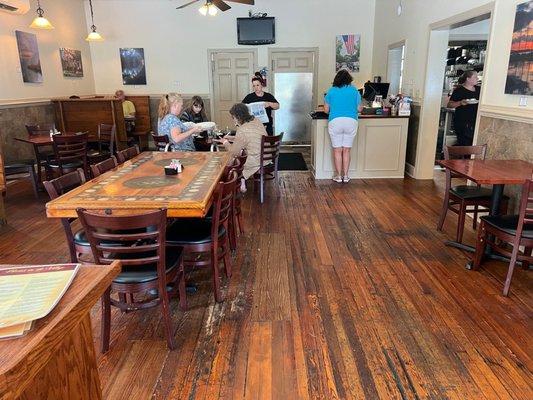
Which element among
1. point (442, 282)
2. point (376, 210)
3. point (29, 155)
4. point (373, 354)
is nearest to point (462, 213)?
point (442, 282)

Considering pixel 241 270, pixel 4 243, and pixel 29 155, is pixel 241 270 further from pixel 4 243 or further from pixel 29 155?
pixel 29 155

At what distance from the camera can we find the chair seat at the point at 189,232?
2.45m

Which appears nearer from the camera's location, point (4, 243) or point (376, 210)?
point (4, 243)

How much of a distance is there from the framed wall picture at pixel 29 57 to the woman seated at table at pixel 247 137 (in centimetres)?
388

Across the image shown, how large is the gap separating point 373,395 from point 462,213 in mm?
2147

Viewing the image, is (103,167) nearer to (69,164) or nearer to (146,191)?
(146,191)

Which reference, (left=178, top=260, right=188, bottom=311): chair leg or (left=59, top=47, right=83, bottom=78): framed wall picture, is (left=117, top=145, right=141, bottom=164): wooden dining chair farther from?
(left=59, top=47, right=83, bottom=78): framed wall picture

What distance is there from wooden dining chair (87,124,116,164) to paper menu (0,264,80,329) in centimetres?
466

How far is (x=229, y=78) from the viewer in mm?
8516

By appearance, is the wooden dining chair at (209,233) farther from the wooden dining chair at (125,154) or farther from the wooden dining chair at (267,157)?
the wooden dining chair at (267,157)

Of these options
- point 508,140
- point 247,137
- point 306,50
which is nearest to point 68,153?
point 247,137

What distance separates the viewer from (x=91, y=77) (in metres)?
8.41

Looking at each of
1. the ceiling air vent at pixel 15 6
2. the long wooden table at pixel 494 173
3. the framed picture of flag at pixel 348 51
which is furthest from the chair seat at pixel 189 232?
the framed picture of flag at pixel 348 51

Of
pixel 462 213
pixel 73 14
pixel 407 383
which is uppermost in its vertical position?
pixel 73 14
